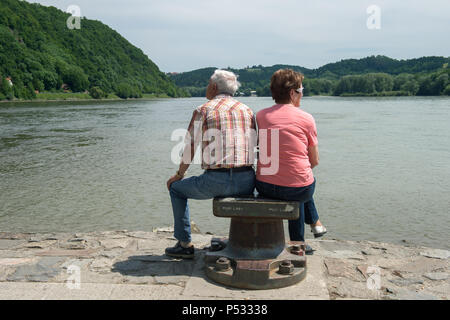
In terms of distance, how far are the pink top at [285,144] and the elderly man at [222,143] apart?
13 centimetres

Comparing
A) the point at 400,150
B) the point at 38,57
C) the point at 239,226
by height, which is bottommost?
the point at 400,150

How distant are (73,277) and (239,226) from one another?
4.68 ft

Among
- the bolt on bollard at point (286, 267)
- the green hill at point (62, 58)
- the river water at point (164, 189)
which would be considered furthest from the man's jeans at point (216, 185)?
the green hill at point (62, 58)

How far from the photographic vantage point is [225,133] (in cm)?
389

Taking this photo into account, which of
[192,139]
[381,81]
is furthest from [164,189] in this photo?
[381,81]

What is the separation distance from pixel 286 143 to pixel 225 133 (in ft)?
1.62

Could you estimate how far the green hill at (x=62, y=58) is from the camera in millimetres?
102375

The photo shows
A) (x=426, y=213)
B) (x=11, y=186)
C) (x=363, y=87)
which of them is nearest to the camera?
(x=426, y=213)

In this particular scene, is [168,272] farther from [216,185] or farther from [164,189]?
[164,189]

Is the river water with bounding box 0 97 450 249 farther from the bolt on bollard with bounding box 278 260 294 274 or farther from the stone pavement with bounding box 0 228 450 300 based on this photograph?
the bolt on bollard with bounding box 278 260 294 274

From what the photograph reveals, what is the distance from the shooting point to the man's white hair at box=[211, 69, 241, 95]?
13.3 feet

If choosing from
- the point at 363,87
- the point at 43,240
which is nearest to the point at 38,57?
the point at 363,87
